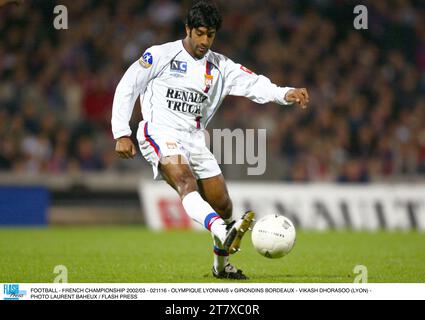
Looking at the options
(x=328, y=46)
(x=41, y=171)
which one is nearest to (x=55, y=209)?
(x=41, y=171)

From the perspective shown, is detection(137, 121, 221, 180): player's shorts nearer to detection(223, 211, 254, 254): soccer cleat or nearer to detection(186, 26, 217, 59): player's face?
detection(186, 26, 217, 59): player's face

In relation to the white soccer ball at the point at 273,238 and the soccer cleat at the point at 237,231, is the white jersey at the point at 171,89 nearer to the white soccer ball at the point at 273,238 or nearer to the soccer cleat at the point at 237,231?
the white soccer ball at the point at 273,238

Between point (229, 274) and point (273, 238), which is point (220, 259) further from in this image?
point (273, 238)

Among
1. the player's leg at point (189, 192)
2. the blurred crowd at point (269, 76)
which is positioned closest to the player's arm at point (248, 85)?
the player's leg at point (189, 192)

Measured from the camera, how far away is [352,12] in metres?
19.5

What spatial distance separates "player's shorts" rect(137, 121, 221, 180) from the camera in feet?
23.8

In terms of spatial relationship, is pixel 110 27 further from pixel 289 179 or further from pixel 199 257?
pixel 199 257

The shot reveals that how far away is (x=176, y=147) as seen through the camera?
7.25 metres

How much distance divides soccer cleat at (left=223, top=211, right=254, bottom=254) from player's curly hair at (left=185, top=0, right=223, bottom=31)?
1712mm

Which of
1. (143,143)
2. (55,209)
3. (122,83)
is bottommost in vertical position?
(55,209)

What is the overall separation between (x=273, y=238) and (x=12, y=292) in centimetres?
208

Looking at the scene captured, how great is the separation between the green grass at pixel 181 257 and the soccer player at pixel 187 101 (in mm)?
751

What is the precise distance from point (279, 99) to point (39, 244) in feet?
17.1

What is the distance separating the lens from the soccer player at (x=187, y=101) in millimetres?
7172
